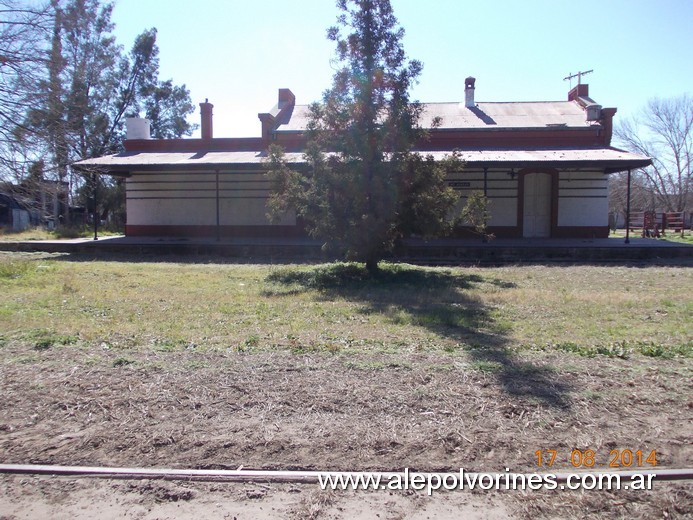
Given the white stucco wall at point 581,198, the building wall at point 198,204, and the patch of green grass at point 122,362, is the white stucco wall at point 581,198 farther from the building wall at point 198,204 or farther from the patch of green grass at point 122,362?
the patch of green grass at point 122,362

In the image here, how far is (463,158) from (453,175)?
8.41ft

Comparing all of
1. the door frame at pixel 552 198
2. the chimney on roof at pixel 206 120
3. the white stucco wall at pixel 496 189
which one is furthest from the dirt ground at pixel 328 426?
the chimney on roof at pixel 206 120

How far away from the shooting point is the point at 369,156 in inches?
506

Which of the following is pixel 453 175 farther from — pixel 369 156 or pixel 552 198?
pixel 369 156

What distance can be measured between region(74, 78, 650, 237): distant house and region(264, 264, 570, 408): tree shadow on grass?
28.7 ft

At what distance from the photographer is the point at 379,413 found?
450cm

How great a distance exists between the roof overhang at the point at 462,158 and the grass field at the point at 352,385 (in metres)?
A: 11.6

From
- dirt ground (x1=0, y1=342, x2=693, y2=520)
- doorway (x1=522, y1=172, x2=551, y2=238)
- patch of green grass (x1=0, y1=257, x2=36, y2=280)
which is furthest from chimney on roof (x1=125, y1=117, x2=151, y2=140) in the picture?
dirt ground (x1=0, y1=342, x2=693, y2=520)

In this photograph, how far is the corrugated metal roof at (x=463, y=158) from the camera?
20.2 m

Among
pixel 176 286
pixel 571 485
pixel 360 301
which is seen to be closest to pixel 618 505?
pixel 571 485

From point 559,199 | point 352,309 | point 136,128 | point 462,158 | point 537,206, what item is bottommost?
point 352,309

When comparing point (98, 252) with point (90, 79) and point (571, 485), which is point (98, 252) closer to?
point (90, 79)

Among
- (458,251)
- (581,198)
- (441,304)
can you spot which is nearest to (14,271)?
(441,304)

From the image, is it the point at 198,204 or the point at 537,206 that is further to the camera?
the point at 198,204
